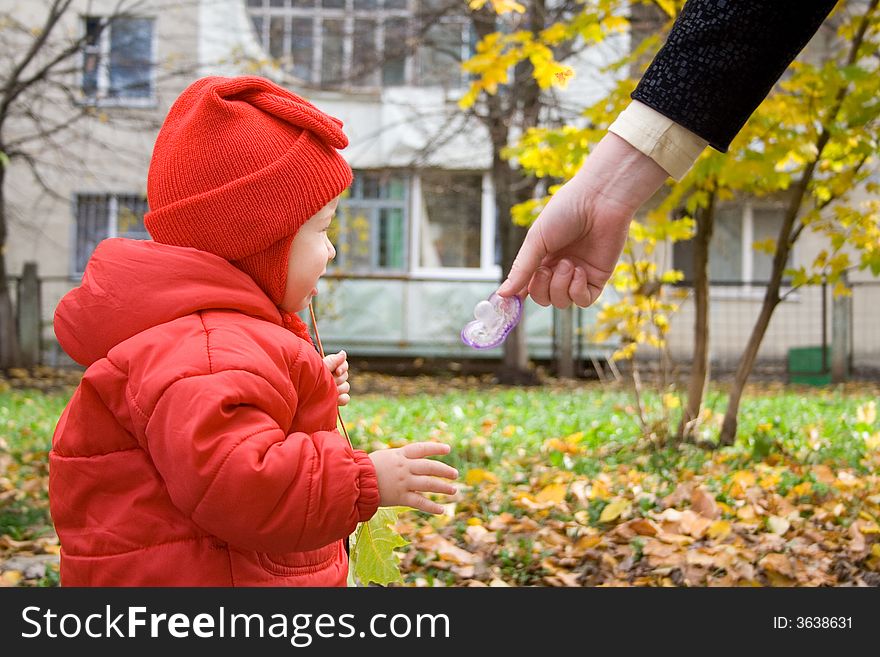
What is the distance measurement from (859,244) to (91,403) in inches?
182

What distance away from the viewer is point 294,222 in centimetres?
177

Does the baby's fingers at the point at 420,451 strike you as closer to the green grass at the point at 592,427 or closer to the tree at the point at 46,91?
the green grass at the point at 592,427

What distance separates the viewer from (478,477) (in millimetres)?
4793

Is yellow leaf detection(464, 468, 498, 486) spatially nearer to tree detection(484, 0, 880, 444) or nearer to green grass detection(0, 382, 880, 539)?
green grass detection(0, 382, 880, 539)

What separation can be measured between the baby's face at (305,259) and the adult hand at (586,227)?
0.37 meters

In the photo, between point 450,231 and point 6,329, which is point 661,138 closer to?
point 6,329

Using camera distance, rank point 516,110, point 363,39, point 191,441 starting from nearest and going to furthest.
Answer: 1. point 191,441
2. point 516,110
3. point 363,39

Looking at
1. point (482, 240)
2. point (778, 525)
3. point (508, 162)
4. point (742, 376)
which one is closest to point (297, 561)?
point (778, 525)

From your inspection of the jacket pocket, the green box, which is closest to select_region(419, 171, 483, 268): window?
the green box

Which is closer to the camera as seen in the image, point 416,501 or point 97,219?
point 416,501

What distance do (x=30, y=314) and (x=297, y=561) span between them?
13.6 metres

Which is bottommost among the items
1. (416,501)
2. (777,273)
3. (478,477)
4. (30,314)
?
(478,477)

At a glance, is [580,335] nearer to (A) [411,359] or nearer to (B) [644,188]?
(A) [411,359]

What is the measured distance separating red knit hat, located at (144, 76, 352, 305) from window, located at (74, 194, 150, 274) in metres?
15.5
